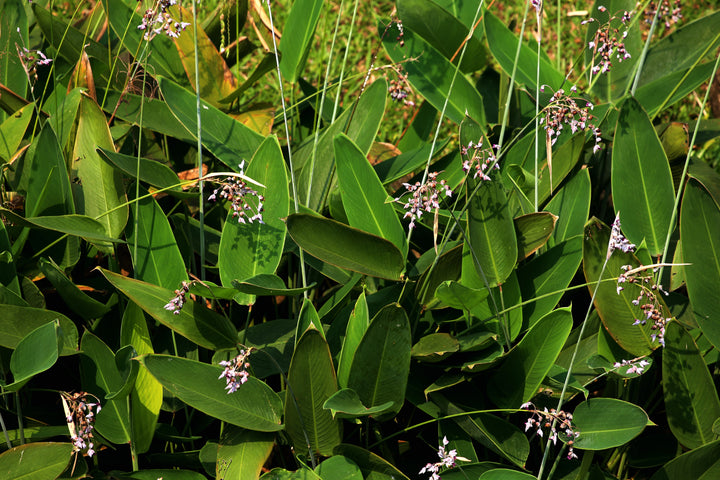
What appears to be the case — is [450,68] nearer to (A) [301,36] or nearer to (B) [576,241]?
(A) [301,36]

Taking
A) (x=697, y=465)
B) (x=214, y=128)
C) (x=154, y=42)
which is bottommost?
(x=697, y=465)

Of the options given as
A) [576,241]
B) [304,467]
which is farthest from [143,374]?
[576,241]

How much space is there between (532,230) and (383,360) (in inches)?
13.8

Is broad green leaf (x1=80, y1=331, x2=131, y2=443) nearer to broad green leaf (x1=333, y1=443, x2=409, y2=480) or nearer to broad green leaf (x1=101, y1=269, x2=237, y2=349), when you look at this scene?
broad green leaf (x1=101, y1=269, x2=237, y2=349)

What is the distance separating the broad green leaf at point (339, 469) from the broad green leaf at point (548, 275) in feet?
1.34

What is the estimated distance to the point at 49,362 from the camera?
3.11 ft

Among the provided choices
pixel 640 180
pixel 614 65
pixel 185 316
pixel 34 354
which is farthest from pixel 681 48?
pixel 34 354

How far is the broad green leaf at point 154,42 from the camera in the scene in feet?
5.11

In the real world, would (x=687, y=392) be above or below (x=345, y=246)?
below

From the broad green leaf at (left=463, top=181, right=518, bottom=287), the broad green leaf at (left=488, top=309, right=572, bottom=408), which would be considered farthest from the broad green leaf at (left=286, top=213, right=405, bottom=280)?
the broad green leaf at (left=488, top=309, right=572, bottom=408)

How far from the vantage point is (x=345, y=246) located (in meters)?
1.13

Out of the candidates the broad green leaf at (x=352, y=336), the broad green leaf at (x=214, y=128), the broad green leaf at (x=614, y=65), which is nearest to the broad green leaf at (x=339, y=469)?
the broad green leaf at (x=352, y=336)

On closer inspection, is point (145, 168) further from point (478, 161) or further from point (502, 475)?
point (502, 475)

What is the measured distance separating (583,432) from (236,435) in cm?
56
